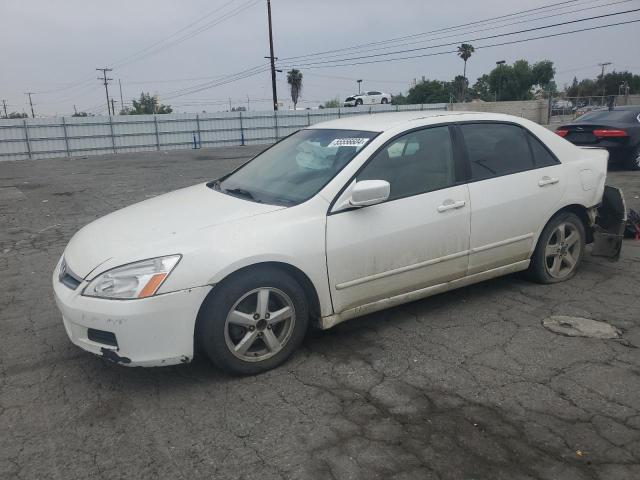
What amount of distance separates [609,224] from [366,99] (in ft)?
144

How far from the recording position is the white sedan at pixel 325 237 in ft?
9.73

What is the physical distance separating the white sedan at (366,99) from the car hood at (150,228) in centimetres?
4382

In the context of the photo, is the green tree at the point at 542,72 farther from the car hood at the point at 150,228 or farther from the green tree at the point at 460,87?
the car hood at the point at 150,228

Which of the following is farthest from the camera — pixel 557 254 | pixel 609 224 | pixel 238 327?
pixel 609 224

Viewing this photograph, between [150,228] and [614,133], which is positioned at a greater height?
[614,133]

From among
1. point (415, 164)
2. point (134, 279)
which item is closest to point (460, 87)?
point (415, 164)

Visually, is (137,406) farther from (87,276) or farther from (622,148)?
(622,148)

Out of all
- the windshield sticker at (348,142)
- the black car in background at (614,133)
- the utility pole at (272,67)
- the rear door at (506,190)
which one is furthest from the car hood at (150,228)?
the utility pole at (272,67)

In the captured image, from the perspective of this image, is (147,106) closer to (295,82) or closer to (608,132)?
(295,82)

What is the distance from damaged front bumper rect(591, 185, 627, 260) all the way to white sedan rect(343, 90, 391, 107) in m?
42.3

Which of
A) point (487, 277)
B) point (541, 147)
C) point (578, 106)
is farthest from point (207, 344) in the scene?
point (578, 106)

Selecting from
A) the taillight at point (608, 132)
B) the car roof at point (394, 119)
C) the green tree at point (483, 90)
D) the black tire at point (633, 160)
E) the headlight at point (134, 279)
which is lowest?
the black tire at point (633, 160)

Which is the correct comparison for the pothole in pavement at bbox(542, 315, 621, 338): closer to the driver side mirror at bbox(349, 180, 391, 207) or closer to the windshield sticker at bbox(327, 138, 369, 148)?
the driver side mirror at bbox(349, 180, 391, 207)

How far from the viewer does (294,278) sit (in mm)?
3344
